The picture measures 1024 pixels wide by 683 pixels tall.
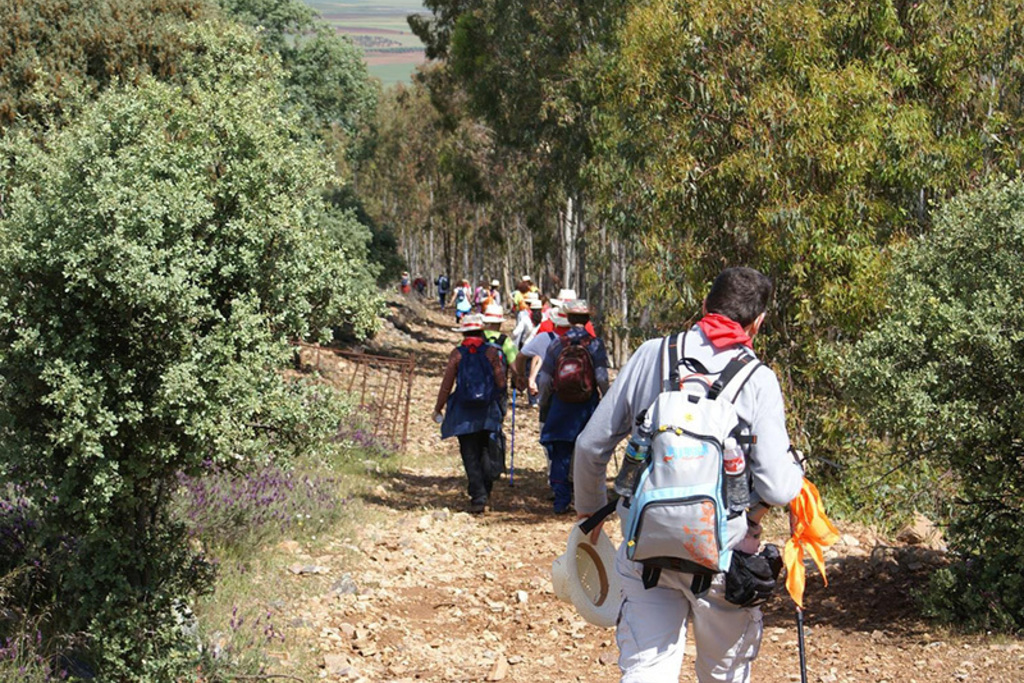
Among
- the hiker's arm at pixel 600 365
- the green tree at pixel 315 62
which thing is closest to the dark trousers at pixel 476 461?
the hiker's arm at pixel 600 365

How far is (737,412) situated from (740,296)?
0.44m

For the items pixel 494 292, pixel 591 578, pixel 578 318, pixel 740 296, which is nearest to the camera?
pixel 740 296

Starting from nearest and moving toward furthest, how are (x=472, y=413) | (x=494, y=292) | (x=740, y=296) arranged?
(x=740, y=296), (x=472, y=413), (x=494, y=292)

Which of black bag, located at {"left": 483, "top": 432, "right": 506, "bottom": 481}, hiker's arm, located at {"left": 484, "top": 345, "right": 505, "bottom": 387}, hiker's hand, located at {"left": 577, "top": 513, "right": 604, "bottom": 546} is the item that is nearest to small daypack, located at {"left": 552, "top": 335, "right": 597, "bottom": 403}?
hiker's arm, located at {"left": 484, "top": 345, "right": 505, "bottom": 387}

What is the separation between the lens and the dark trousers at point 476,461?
11383mm

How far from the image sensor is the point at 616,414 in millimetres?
4336

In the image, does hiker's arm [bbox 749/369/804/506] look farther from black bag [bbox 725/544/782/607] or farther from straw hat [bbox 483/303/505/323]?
straw hat [bbox 483/303/505/323]

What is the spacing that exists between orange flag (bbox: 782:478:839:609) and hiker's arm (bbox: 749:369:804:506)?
0.24m

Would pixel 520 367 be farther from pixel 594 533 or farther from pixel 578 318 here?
pixel 594 533

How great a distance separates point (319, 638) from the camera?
7398 mm

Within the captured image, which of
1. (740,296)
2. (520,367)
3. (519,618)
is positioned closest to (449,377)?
(520,367)

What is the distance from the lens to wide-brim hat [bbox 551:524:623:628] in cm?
466

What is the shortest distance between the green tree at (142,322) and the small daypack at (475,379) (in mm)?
4821

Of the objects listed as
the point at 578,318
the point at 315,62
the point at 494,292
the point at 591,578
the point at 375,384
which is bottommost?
the point at 375,384
